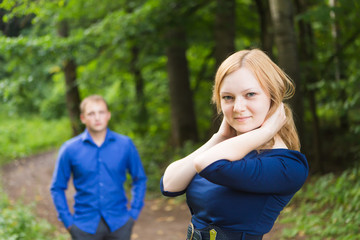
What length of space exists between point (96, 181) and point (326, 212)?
3801mm

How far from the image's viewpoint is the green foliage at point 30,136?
647 inches

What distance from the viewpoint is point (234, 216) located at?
185cm

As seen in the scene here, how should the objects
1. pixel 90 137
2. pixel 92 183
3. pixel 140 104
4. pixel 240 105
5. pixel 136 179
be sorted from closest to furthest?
pixel 240 105
pixel 92 183
pixel 90 137
pixel 136 179
pixel 140 104

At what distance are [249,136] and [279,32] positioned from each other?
542 cm

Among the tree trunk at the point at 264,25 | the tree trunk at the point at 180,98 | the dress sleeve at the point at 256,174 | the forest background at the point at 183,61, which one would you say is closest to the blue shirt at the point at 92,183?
the forest background at the point at 183,61

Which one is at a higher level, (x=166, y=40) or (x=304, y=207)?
(x=166, y=40)

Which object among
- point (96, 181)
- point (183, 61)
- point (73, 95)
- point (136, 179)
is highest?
point (183, 61)

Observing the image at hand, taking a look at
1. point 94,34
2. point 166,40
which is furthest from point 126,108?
point 94,34

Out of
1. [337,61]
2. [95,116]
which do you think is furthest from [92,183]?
[337,61]

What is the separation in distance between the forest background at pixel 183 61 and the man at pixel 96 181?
1.25 meters

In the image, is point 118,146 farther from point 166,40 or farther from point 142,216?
point 166,40

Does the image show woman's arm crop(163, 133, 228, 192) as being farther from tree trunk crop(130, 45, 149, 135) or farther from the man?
tree trunk crop(130, 45, 149, 135)

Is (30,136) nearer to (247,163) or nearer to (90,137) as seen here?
(90,137)

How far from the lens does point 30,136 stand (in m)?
21.8
